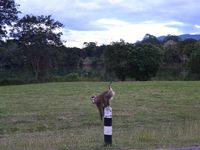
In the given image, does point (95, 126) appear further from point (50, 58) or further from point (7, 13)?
point (50, 58)

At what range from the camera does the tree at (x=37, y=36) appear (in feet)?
213

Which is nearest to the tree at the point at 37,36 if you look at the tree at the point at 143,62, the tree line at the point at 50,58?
the tree line at the point at 50,58

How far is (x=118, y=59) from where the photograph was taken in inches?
2598

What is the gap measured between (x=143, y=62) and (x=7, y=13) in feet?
62.4

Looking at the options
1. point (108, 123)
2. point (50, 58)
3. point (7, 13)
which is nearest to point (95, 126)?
point (108, 123)

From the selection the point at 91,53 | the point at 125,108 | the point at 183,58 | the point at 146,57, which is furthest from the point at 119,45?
the point at 125,108

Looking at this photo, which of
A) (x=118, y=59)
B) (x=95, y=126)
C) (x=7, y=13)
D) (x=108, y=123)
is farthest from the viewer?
(x=118, y=59)

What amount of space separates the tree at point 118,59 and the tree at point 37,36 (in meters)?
7.06

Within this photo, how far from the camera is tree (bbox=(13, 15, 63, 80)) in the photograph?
213ft

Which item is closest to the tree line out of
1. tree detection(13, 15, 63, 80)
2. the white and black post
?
tree detection(13, 15, 63, 80)

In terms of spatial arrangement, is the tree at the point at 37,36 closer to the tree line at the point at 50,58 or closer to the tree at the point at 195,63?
the tree line at the point at 50,58

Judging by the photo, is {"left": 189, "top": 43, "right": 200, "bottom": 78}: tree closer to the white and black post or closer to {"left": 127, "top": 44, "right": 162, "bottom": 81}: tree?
{"left": 127, "top": 44, "right": 162, "bottom": 81}: tree

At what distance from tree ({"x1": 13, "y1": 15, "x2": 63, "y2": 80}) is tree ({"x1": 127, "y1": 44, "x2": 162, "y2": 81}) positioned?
10.4m

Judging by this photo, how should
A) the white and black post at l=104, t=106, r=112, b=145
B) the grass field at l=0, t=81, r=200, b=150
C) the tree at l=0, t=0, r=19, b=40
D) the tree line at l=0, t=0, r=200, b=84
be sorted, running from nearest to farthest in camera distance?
the white and black post at l=104, t=106, r=112, b=145 → the grass field at l=0, t=81, r=200, b=150 → the tree at l=0, t=0, r=19, b=40 → the tree line at l=0, t=0, r=200, b=84
